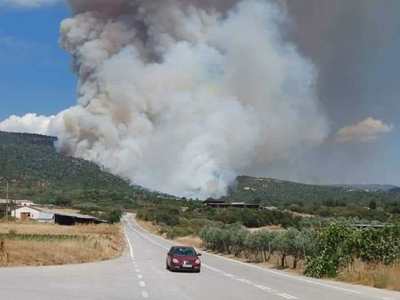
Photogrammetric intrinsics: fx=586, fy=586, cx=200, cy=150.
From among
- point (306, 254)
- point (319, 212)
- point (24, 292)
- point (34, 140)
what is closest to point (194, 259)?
point (306, 254)

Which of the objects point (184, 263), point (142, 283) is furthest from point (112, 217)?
point (142, 283)

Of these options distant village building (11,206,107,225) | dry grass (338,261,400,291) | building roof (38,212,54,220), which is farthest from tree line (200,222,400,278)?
building roof (38,212,54,220)

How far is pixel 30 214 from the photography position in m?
102

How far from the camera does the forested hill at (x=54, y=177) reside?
433ft

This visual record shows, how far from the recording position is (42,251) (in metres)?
27.8

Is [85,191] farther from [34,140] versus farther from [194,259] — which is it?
[194,259]

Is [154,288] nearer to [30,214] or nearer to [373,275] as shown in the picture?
[373,275]

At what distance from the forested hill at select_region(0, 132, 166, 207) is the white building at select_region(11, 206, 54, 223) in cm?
2173

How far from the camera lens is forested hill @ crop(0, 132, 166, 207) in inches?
5197

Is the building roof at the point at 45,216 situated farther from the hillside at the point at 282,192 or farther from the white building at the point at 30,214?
the hillside at the point at 282,192

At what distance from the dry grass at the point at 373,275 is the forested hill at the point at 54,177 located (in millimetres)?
106517

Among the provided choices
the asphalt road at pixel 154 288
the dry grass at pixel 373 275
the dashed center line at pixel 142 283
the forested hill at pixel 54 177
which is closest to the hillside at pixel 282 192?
the forested hill at pixel 54 177

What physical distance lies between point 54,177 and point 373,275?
433ft

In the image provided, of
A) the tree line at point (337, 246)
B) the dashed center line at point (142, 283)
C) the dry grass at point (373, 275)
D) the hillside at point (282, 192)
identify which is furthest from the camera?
the hillside at point (282, 192)
